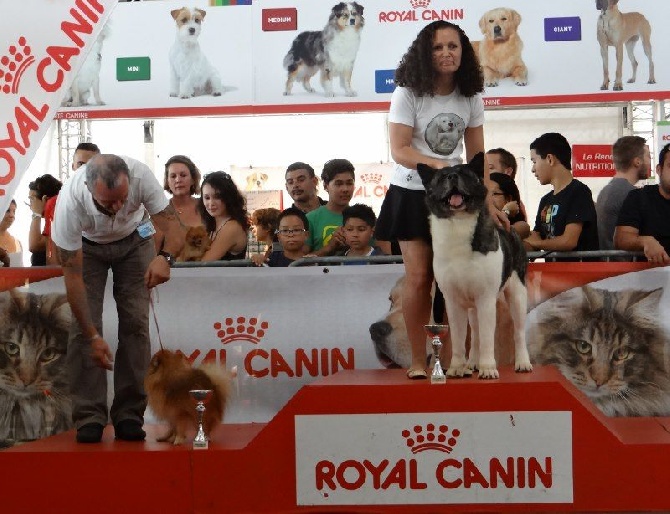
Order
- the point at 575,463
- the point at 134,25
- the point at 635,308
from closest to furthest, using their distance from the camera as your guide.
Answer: the point at 575,463 < the point at 635,308 < the point at 134,25

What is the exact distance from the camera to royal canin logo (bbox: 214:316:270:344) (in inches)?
205

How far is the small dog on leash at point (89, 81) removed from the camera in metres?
8.94

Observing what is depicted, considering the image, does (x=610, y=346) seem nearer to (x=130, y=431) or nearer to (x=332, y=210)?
(x=332, y=210)

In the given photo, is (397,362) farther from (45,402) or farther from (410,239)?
(45,402)

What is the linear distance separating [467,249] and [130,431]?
1631 mm

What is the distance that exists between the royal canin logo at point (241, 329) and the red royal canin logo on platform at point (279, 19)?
13.6 feet

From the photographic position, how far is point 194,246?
563 cm

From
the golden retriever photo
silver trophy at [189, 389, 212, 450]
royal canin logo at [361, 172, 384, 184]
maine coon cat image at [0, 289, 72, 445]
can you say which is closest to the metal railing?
maine coon cat image at [0, 289, 72, 445]

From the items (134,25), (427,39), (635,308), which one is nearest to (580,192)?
(635,308)

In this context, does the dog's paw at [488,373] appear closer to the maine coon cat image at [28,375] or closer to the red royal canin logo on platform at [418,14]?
the maine coon cat image at [28,375]

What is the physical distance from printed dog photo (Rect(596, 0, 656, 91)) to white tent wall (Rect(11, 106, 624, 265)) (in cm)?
92

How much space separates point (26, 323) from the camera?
5.34 m

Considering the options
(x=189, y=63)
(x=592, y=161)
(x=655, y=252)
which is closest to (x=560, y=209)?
(x=655, y=252)

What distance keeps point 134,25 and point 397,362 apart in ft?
16.4
